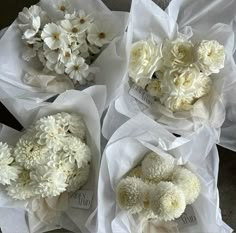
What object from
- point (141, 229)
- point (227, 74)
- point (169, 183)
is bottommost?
point (141, 229)

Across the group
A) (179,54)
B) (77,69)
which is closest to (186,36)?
(179,54)

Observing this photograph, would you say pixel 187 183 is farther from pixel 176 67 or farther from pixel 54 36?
pixel 54 36

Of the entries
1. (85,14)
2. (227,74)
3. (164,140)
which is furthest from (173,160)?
(85,14)

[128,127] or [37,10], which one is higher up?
[37,10]

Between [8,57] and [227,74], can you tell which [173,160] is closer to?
[227,74]
